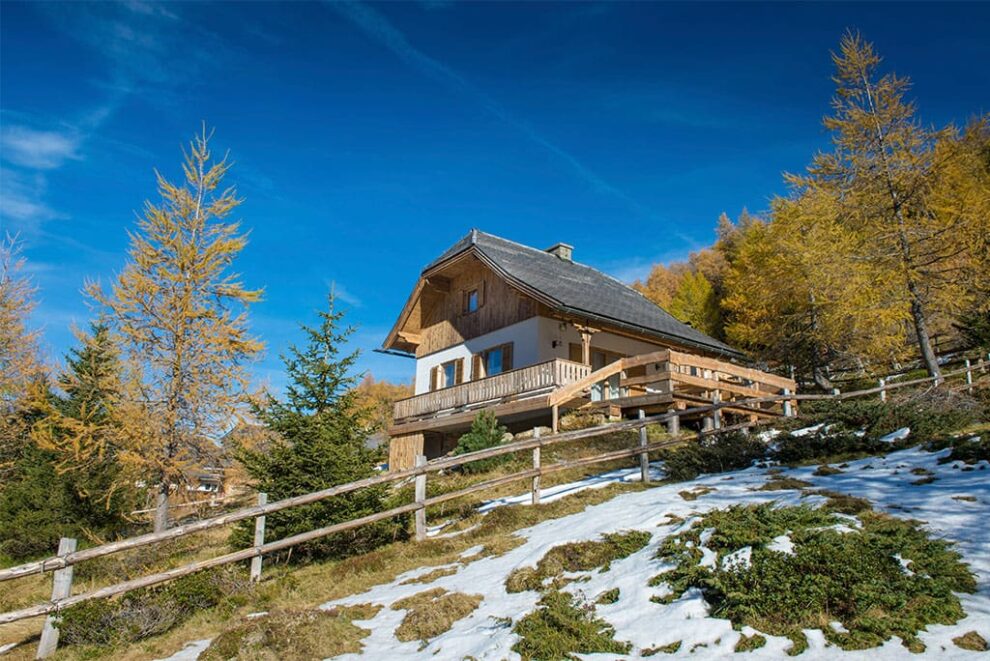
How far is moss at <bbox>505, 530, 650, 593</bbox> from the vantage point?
8.27m

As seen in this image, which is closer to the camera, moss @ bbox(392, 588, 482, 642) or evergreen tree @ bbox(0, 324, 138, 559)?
moss @ bbox(392, 588, 482, 642)

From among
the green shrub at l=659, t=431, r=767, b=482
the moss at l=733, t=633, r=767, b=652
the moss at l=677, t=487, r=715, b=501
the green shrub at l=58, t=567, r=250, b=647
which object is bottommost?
the green shrub at l=58, t=567, r=250, b=647

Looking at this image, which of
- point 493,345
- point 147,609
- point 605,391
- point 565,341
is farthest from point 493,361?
point 147,609

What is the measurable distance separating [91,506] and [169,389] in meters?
4.15

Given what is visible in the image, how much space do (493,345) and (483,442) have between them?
888cm

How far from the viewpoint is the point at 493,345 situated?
27.4 metres


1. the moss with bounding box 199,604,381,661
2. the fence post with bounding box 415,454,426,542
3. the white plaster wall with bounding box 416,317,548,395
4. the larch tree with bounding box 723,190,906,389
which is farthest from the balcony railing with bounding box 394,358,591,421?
the moss with bounding box 199,604,381,661

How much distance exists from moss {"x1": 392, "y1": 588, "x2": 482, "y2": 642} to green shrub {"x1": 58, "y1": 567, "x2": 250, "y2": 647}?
9.13 feet

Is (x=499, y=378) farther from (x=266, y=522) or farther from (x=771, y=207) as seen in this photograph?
(x=771, y=207)

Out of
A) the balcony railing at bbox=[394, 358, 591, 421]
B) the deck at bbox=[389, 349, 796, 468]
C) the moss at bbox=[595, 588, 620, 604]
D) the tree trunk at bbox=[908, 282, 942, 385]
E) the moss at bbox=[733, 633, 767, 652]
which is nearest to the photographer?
the moss at bbox=[733, 633, 767, 652]


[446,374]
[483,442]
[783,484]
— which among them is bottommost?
[783,484]

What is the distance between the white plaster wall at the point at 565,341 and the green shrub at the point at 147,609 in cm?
1646

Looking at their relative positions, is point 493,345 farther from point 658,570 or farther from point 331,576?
point 658,570

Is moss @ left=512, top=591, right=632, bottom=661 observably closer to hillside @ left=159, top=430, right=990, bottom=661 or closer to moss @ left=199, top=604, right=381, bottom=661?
hillside @ left=159, top=430, right=990, bottom=661
